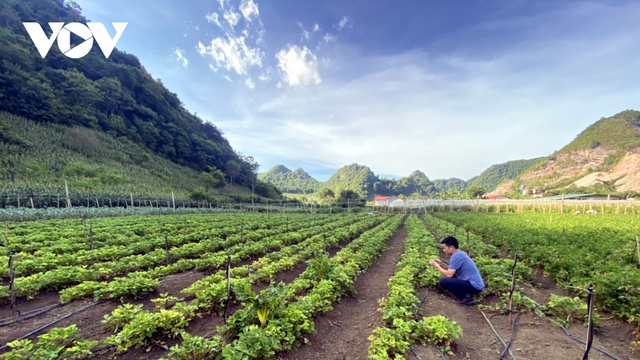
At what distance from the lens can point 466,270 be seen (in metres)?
5.99

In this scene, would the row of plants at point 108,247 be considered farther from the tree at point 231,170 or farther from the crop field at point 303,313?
the tree at point 231,170

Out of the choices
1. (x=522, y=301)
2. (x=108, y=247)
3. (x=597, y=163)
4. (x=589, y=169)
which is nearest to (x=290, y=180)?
(x=589, y=169)

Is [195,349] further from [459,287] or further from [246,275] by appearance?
[459,287]

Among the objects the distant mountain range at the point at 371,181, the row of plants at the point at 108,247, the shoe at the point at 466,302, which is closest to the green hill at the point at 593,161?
the distant mountain range at the point at 371,181

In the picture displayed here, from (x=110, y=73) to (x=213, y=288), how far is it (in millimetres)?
83149

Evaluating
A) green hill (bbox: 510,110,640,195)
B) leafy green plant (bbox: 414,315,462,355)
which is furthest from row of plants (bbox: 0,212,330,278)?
green hill (bbox: 510,110,640,195)

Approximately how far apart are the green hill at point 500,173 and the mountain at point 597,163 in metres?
43.8

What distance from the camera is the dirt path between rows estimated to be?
402 cm

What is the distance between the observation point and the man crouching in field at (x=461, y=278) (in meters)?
5.86

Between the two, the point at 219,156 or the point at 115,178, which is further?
the point at 219,156

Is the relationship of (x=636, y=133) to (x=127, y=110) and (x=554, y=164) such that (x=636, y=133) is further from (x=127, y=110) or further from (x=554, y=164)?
(x=127, y=110)

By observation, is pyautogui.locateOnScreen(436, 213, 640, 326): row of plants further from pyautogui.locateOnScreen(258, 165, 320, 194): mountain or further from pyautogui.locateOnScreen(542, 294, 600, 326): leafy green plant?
pyautogui.locateOnScreen(258, 165, 320, 194): mountain

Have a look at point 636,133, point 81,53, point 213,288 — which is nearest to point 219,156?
point 81,53

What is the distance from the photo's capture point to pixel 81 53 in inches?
2400
